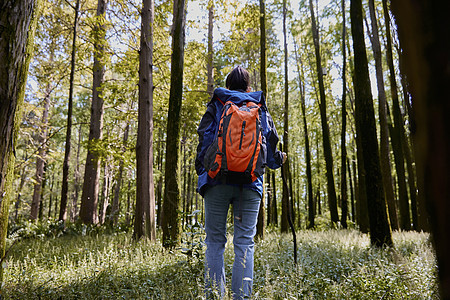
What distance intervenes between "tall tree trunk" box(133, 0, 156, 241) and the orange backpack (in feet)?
15.9

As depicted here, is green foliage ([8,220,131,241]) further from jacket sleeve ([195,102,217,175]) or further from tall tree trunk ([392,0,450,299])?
tall tree trunk ([392,0,450,299])

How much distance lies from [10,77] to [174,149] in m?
3.60

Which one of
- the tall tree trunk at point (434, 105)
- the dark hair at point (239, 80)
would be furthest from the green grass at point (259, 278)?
the tall tree trunk at point (434, 105)

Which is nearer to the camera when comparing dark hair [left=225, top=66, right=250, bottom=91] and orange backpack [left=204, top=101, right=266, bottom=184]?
orange backpack [left=204, top=101, right=266, bottom=184]

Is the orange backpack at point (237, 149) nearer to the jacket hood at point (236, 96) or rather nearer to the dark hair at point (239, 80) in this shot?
the jacket hood at point (236, 96)

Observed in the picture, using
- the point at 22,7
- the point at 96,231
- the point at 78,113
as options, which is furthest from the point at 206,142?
the point at 78,113

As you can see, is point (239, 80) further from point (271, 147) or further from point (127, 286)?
point (127, 286)

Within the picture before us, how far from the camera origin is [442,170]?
41 centimetres

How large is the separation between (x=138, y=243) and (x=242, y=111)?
4727 millimetres

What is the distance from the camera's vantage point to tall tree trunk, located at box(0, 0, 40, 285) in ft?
6.85

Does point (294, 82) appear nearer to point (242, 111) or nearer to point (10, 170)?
point (242, 111)

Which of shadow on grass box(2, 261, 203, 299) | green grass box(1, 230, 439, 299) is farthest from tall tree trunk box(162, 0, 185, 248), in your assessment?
shadow on grass box(2, 261, 203, 299)

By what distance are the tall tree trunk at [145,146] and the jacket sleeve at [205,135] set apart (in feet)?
15.1

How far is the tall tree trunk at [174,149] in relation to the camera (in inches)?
215
